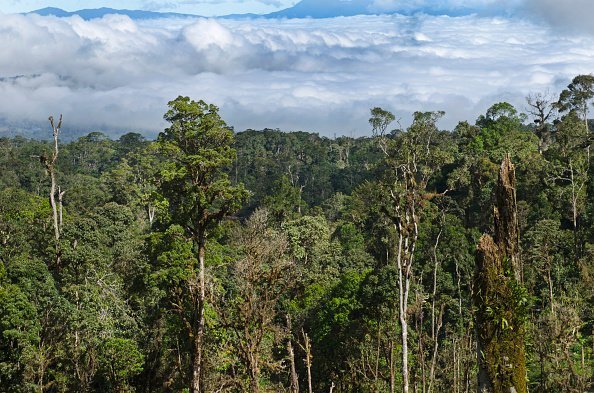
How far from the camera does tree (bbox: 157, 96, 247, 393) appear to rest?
18.4m

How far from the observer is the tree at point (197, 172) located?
1842 cm

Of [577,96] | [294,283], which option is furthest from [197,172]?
[577,96]

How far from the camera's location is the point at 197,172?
61.7 feet

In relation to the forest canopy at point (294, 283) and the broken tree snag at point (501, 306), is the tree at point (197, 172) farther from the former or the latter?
the broken tree snag at point (501, 306)

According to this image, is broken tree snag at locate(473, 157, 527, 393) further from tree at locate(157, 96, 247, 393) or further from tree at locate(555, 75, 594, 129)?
tree at locate(555, 75, 594, 129)

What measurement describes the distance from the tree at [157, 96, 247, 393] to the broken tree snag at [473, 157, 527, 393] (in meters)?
9.68

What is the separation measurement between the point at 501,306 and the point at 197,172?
11884mm

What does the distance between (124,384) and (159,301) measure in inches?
124

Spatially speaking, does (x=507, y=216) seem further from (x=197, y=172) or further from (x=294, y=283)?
(x=197, y=172)

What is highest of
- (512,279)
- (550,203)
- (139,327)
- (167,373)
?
(512,279)

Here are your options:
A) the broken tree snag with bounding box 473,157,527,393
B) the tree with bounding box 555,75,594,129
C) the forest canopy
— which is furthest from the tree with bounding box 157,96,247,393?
the tree with bounding box 555,75,594,129

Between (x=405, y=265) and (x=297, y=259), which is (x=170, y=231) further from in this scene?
(x=297, y=259)

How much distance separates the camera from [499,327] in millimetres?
8930

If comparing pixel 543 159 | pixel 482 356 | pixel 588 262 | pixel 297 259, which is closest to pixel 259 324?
pixel 482 356
